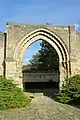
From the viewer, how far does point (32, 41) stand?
21812 millimetres

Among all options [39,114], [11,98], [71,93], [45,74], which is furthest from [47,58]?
[39,114]

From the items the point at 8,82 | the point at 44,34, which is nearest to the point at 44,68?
the point at 44,34

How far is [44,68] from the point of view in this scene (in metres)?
38.1

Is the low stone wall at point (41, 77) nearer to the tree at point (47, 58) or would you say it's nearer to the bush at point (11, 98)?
the tree at point (47, 58)

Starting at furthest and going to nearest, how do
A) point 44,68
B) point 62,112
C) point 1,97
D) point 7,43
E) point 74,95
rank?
point 44,68 → point 7,43 → point 74,95 → point 1,97 → point 62,112

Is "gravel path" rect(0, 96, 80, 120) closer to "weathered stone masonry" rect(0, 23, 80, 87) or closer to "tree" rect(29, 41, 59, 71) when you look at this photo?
"weathered stone masonry" rect(0, 23, 80, 87)

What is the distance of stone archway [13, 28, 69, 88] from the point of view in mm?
21547

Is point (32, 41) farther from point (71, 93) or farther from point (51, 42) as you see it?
point (71, 93)

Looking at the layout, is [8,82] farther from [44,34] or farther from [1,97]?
[44,34]

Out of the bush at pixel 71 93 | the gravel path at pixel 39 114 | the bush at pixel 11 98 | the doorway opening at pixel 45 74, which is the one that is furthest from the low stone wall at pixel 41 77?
the gravel path at pixel 39 114

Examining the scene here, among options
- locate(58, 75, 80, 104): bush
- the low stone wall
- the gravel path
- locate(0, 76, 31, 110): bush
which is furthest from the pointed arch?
the low stone wall

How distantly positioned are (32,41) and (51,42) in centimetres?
144

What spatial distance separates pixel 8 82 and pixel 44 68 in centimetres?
2069

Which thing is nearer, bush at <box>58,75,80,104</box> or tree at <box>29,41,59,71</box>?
bush at <box>58,75,80,104</box>
